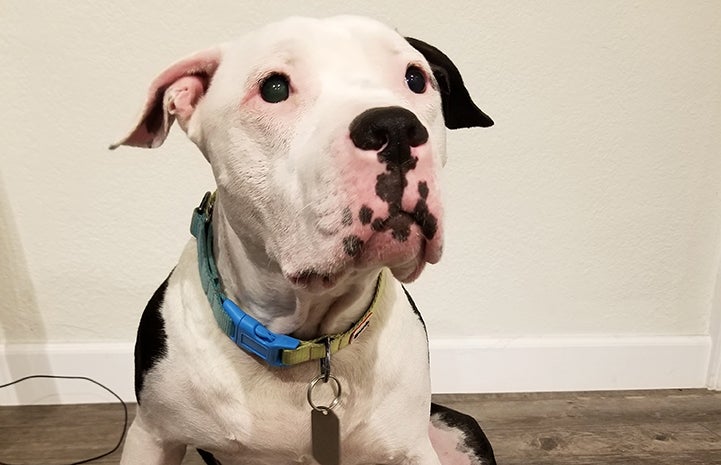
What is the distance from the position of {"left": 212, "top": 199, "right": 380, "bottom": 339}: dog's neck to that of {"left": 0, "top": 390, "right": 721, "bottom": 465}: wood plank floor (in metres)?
0.74

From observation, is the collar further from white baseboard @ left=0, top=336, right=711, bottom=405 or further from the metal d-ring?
white baseboard @ left=0, top=336, right=711, bottom=405

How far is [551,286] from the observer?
1.72 meters

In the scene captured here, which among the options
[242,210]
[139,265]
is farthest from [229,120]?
[139,265]

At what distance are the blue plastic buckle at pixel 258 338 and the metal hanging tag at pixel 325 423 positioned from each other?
0.06 meters

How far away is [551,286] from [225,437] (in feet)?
3.53

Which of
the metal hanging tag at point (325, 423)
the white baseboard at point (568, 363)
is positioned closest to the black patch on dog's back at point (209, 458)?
the metal hanging tag at point (325, 423)

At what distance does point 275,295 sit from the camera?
0.88 m

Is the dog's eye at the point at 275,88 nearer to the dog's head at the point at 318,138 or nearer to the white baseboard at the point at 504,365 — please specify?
the dog's head at the point at 318,138

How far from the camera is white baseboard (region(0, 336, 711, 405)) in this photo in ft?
5.45

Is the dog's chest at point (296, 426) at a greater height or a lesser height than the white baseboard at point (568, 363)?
greater

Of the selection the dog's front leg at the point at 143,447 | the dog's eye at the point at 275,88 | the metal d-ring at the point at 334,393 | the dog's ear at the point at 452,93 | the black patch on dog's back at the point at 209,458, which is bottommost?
the black patch on dog's back at the point at 209,458

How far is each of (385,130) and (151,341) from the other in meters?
0.51

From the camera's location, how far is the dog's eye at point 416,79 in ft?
2.70

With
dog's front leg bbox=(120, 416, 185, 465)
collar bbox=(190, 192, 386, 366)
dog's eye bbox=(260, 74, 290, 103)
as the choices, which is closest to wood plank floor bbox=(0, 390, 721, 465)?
dog's front leg bbox=(120, 416, 185, 465)
